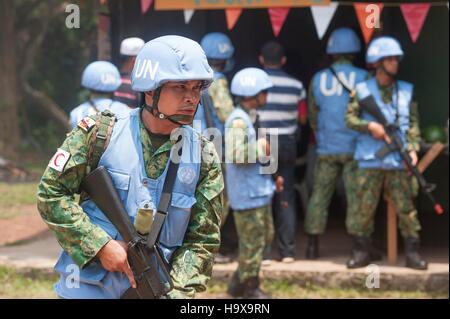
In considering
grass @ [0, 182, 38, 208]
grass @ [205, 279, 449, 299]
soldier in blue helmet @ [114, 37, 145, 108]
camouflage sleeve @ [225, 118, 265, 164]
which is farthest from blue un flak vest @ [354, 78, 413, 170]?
grass @ [0, 182, 38, 208]

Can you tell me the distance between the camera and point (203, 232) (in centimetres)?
361

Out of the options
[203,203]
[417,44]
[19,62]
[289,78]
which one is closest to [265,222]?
[289,78]

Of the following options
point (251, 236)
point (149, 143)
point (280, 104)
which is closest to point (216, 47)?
point (280, 104)

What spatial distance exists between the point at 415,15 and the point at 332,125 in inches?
45.2

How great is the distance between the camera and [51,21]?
18.7m

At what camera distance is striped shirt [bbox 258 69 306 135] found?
25.5ft

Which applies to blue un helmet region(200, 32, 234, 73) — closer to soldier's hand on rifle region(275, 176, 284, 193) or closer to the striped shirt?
the striped shirt

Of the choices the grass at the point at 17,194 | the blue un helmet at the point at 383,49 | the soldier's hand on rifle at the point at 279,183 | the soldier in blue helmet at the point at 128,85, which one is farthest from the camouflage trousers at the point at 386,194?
the grass at the point at 17,194

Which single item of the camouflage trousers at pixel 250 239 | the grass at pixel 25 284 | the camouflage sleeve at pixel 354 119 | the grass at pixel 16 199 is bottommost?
the grass at pixel 25 284

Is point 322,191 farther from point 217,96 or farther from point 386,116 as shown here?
point 217,96

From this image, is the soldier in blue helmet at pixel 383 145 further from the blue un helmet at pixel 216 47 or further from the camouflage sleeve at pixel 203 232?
the camouflage sleeve at pixel 203 232

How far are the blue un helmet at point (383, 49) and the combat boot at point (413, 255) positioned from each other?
1505 millimetres

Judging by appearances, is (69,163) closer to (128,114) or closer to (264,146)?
(128,114)

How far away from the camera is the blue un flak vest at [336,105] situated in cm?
779
